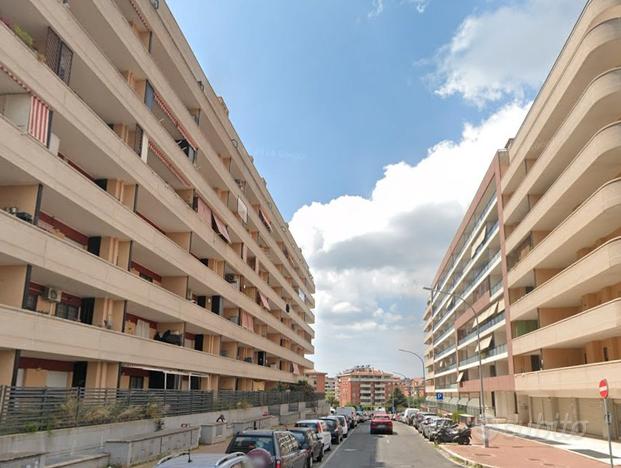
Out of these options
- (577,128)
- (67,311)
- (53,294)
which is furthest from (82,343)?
(577,128)

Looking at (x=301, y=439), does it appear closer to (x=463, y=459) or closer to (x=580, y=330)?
(x=463, y=459)

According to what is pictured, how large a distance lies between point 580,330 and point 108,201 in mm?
21714

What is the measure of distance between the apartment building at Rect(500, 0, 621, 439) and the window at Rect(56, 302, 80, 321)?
21227 mm

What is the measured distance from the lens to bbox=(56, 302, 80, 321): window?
20.0 m

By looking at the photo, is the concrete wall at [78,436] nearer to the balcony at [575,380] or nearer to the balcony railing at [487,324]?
the balcony at [575,380]

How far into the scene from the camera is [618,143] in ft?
72.1

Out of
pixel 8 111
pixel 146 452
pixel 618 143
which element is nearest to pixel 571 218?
pixel 618 143

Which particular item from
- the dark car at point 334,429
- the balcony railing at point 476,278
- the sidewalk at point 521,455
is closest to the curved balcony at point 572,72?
the balcony railing at point 476,278

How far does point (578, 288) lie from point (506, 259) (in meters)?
14.3

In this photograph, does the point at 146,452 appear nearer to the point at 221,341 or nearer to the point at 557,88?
the point at 221,341

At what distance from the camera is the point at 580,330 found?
25688 millimetres

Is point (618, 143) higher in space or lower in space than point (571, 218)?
higher

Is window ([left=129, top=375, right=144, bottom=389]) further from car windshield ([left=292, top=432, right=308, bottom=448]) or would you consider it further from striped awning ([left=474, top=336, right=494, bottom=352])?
striped awning ([left=474, top=336, right=494, bottom=352])

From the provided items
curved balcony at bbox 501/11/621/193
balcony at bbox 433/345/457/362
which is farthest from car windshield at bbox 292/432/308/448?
balcony at bbox 433/345/457/362
